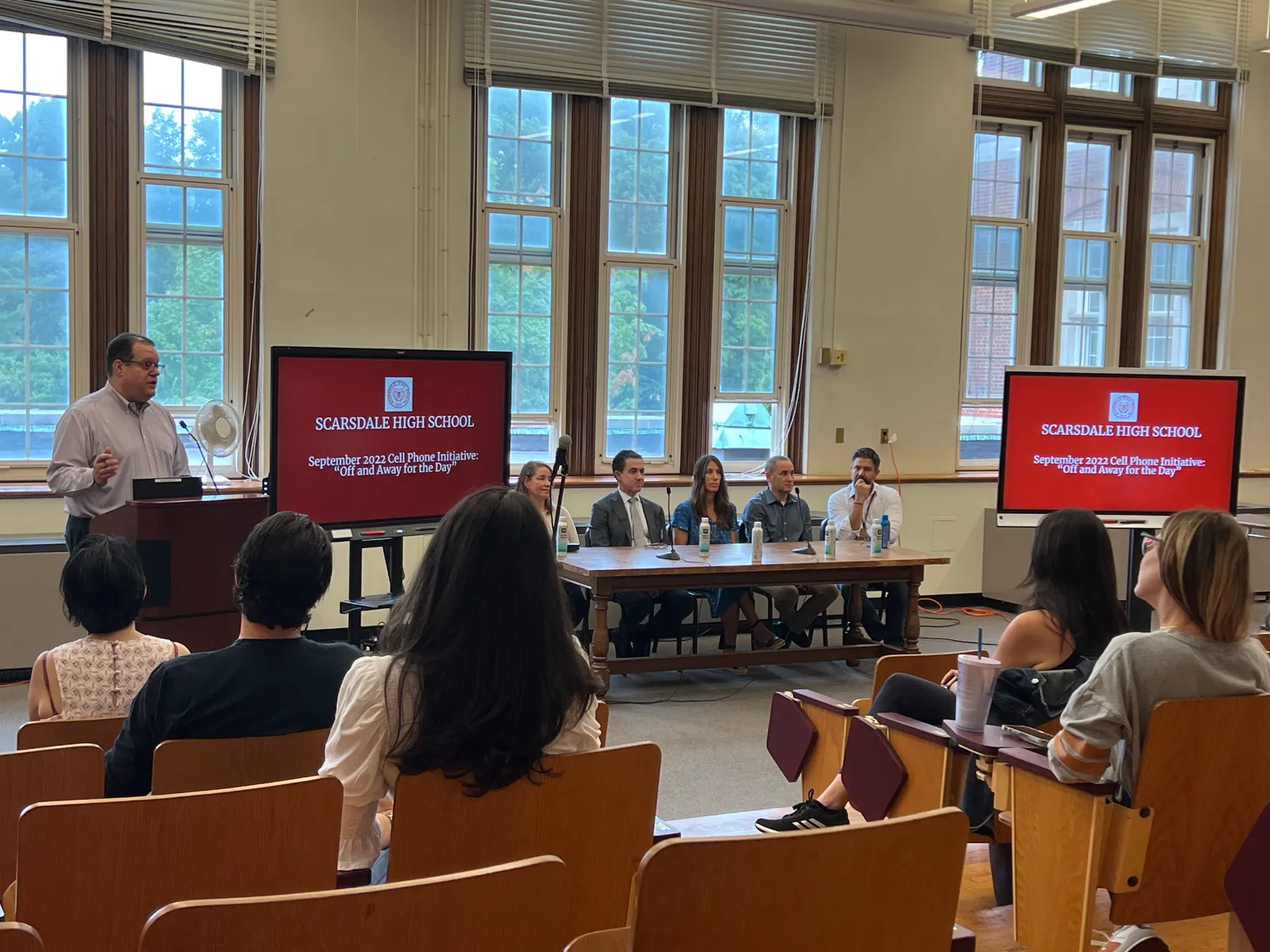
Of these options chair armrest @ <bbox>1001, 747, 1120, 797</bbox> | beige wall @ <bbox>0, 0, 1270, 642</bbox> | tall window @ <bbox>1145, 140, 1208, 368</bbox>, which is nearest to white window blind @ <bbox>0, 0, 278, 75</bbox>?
beige wall @ <bbox>0, 0, 1270, 642</bbox>

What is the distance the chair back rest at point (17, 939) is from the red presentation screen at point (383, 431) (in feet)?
12.1

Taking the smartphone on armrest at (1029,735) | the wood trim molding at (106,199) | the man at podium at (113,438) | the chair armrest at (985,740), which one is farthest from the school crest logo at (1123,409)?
the wood trim molding at (106,199)

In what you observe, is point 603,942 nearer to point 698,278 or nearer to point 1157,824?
point 1157,824

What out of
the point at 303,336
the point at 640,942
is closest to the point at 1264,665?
the point at 640,942

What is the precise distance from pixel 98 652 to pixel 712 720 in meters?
3.12

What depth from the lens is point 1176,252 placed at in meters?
8.88

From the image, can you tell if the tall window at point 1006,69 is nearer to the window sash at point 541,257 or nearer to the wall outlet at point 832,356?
the wall outlet at point 832,356

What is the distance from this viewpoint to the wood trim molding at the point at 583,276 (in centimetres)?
721

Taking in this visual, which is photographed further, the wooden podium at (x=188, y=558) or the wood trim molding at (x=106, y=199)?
the wood trim molding at (x=106, y=199)

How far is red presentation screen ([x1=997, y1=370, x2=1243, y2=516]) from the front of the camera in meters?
6.30

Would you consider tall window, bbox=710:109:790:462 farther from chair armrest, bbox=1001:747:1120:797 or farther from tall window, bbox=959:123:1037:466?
chair armrest, bbox=1001:747:1120:797

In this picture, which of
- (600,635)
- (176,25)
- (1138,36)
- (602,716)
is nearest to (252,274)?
(176,25)

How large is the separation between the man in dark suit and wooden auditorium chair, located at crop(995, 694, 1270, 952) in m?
3.82

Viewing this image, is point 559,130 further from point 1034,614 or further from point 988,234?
point 1034,614
